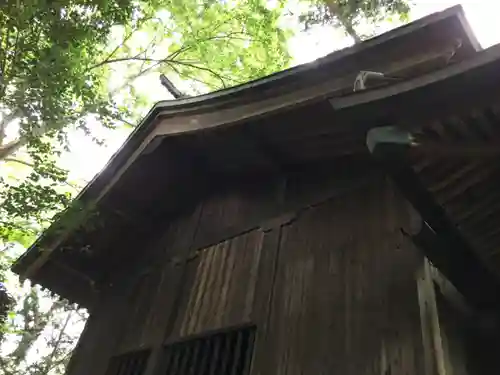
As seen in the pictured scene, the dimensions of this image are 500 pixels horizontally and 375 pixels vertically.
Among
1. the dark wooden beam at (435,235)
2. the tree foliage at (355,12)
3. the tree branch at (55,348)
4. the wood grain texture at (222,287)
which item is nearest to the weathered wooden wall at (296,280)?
the wood grain texture at (222,287)

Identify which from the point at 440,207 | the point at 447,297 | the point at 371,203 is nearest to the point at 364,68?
the point at 371,203

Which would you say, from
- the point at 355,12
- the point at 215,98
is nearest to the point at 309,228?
the point at 215,98

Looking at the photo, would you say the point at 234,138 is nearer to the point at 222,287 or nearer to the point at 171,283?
the point at 222,287

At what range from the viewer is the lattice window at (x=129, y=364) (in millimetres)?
6387

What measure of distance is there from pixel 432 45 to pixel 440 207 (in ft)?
6.03

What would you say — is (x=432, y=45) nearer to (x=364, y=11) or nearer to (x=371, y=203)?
(x=371, y=203)

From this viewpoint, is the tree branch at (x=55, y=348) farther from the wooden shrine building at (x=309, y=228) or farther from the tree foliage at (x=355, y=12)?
the tree foliage at (x=355, y=12)

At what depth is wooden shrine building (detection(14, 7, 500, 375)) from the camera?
369 centimetres

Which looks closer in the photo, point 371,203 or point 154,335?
point 371,203

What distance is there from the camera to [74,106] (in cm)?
882

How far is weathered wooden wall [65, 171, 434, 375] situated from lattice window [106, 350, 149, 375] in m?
0.10

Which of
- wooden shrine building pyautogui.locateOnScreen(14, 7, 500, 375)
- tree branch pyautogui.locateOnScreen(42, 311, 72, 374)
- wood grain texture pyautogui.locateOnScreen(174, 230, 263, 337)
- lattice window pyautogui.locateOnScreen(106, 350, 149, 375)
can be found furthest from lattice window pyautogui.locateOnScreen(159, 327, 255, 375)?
tree branch pyautogui.locateOnScreen(42, 311, 72, 374)

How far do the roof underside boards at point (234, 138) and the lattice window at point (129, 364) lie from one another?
5.52ft

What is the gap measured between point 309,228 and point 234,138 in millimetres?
1702
